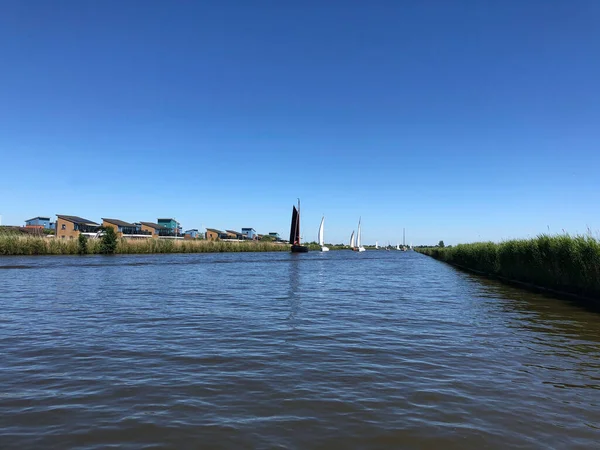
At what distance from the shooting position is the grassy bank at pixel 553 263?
65.0 ft

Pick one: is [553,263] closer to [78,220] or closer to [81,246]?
[81,246]

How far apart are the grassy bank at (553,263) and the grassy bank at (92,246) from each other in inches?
2420

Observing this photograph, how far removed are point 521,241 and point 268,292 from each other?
20.6 metres

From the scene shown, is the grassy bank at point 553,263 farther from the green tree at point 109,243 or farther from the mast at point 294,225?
the mast at point 294,225

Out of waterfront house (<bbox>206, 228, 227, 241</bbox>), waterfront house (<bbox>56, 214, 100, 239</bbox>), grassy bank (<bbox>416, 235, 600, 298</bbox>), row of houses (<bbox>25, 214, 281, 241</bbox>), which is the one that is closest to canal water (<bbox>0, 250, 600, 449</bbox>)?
grassy bank (<bbox>416, 235, 600, 298</bbox>)

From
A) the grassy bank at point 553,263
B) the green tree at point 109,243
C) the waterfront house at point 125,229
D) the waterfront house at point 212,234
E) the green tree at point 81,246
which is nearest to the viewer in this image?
the grassy bank at point 553,263

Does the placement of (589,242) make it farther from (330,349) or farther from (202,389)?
(202,389)

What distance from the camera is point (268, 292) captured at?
22.5 m

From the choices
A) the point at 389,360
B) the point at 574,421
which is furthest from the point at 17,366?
the point at 574,421

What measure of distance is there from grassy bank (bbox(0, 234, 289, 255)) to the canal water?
2089 inches

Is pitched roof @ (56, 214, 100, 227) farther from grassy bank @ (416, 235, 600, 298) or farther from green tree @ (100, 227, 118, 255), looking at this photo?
grassy bank @ (416, 235, 600, 298)

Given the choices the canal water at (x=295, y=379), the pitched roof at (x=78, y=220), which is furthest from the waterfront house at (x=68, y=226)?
the canal water at (x=295, y=379)

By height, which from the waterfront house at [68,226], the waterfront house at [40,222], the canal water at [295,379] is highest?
the waterfront house at [40,222]

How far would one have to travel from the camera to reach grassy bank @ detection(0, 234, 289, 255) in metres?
59.5
